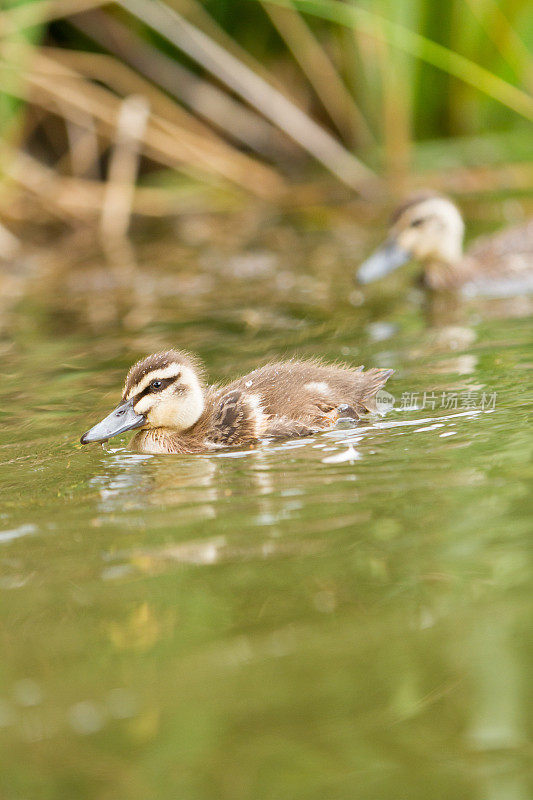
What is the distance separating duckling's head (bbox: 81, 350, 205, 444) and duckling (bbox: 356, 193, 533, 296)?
114 inches

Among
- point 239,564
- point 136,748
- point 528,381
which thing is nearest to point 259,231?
point 528,381

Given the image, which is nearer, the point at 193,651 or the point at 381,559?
the point at 193,651

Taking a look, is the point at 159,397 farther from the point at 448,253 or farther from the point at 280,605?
the point at 448,253

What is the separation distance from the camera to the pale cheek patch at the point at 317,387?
15.3ft

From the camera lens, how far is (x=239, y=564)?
123 inches

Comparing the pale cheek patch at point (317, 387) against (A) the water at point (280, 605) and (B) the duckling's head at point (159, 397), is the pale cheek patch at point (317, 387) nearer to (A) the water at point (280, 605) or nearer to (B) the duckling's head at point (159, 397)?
(A) the water at point (280, 605)

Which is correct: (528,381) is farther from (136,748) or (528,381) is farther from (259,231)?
(259,231)

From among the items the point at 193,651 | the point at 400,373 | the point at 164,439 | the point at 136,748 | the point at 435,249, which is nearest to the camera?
the point at 136,748

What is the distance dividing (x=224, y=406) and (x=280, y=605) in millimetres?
1842

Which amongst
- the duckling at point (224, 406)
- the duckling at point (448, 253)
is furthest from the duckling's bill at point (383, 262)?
the duckling at point (224, 406)

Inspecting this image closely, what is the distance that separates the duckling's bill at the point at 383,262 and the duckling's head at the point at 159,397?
2901mm

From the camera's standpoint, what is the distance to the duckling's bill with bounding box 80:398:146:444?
4.39 metres

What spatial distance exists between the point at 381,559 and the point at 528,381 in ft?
6.09

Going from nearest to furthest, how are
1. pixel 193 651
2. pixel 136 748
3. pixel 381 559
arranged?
pixel 136 748
pixel 193 651
pixel 381 559
